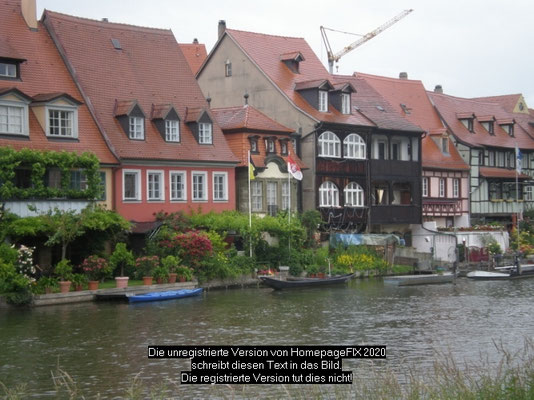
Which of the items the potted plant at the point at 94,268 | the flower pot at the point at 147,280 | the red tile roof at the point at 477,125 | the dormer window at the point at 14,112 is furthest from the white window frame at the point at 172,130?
the red tile roof at the point at 477,125

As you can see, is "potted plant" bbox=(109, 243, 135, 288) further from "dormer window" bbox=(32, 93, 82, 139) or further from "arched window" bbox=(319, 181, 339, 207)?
"arched window" bbox=(319, 181, 339, 207)

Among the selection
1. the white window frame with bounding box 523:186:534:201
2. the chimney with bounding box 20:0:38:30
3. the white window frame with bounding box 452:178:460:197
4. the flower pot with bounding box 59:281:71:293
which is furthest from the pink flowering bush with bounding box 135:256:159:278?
the white window frame with bounding box 523:186:534:201

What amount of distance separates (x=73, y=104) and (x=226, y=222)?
33.0 feet

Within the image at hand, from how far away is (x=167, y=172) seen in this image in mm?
48812

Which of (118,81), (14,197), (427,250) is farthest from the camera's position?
(427,250)

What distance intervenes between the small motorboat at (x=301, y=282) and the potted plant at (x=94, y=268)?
7994 mm

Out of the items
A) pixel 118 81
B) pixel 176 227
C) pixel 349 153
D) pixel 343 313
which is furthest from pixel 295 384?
pixel 349 153

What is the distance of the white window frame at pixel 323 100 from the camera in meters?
59.7

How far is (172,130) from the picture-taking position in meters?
50.0

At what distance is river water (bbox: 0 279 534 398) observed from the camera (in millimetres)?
24672

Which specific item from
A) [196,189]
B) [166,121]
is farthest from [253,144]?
[166,121]

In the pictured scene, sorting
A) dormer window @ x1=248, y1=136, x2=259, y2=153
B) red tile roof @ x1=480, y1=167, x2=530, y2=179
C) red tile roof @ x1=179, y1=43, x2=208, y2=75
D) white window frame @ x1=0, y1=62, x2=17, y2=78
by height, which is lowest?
red tile roof @ x1=480, y1=167, x2=530, y2=179

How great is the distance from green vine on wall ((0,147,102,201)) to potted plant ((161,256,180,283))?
14.4 ft

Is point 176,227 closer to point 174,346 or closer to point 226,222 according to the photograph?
point 226,222
